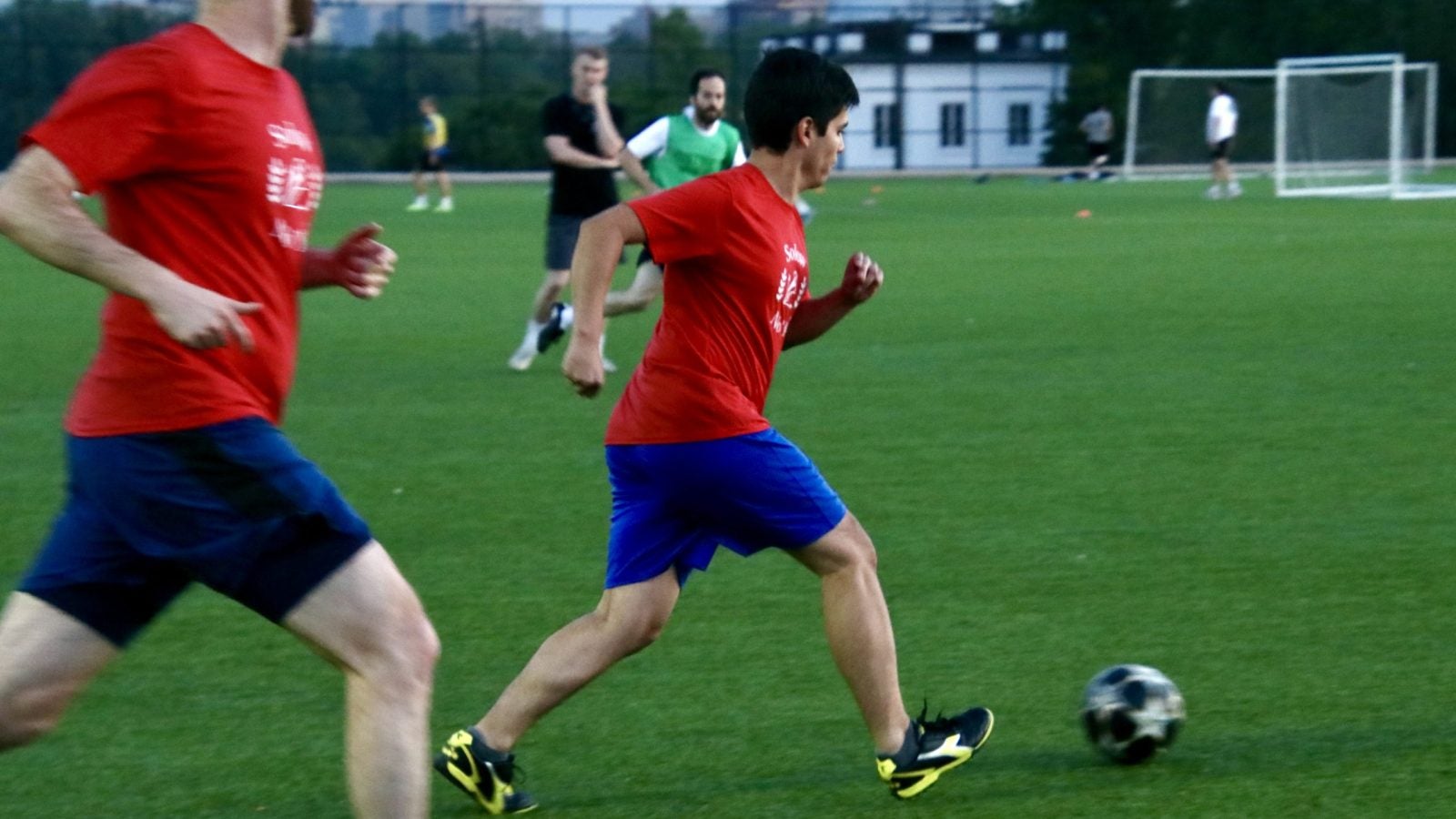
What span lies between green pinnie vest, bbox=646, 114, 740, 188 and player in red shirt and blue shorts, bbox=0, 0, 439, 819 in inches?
379

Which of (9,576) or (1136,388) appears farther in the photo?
(1136,388)

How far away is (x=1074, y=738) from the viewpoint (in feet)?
17.1

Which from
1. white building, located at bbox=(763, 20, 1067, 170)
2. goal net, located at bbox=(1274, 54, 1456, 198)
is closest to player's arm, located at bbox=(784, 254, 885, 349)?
goal net, located at bbox=(1274, 54, 1456, 198)

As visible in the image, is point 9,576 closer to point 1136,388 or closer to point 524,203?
point 1136,388

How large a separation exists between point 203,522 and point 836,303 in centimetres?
199

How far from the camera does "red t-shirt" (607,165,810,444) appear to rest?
4.61 m

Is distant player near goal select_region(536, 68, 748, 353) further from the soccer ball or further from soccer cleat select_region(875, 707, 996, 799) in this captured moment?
soccer cleat select_region(875, 707, 996, 799)

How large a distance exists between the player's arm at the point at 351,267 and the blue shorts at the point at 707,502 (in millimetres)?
780

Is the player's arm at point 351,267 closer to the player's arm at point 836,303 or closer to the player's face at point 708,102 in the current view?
the player's arm at point 836,303

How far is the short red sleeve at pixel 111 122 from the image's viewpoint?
349 centimetres

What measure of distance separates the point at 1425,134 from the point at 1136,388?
3219 centimetres

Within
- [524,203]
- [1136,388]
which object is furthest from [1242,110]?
[1136,388]

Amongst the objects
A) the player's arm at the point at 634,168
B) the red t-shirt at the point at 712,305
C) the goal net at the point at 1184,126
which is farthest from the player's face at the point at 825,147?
the goal net at the point at 1184,126

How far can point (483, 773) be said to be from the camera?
15.5 ft
